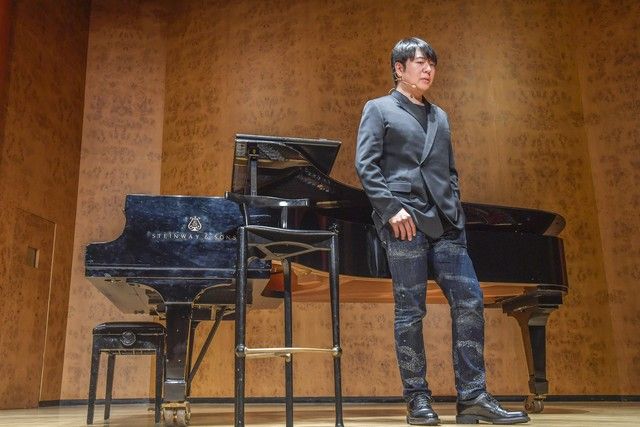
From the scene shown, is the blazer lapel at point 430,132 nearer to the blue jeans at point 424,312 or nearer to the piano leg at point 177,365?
the blue jeans at point 424,312

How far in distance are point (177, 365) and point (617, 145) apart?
4.31 meters

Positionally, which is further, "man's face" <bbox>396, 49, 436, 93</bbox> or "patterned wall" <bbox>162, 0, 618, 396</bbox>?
"patterned wall" <bbox>162, 0, 618, 396</bbox>

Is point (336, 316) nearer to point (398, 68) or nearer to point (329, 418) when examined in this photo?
point (398, 68)

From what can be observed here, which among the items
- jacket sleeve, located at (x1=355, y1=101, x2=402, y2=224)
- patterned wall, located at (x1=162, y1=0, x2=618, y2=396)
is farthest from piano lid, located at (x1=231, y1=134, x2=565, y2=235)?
patterned wall, located at (x1=162, y1=0, x2=618, y2=396)

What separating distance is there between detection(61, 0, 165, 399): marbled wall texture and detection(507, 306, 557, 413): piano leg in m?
3.16

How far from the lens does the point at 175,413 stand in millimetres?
2420

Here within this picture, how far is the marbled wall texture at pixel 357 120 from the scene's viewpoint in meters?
5.09

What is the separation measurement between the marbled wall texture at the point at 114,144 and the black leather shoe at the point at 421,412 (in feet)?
11.7

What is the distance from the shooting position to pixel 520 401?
16.3ft

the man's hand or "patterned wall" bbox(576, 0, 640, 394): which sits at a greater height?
"patterned wall" bbox(576, 0, 640, 394)

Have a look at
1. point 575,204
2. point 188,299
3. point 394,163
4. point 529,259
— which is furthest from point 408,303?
point 575,204

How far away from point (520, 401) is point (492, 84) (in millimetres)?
2681

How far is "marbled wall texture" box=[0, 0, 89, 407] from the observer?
4.64 m

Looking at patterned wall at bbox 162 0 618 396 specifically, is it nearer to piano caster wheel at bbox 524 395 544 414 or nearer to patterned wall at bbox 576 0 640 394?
patterned wall at bbox 576 0 640 394
